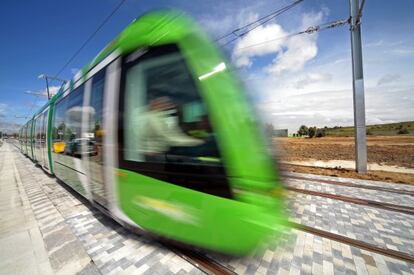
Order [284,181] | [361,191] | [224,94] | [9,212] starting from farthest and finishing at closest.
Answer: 1. [361,191]
2. [9,212]
3. [284,181]
4. [224,94]

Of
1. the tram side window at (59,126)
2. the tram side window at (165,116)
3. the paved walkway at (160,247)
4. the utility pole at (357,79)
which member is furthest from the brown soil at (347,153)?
the tram side window at (59,126)

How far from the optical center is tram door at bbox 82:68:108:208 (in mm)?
3188

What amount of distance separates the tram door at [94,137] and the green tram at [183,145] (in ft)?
0.53

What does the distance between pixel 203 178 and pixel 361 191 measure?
5.77m

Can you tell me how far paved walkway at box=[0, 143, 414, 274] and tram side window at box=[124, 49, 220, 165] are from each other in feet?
4.51

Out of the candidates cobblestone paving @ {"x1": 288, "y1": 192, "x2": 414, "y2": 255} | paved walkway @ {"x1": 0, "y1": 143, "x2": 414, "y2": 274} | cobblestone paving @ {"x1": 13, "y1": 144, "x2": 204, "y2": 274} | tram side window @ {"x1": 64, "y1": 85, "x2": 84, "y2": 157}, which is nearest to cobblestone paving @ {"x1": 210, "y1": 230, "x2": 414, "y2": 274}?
paved walkway @ {"x1": 0, "y1": 143, "x2": 414, "y2": 274}

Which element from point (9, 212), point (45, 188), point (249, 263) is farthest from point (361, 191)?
point (45, 188)

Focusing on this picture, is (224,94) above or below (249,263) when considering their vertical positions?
above

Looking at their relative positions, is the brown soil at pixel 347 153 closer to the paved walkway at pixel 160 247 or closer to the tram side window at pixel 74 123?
the paved walkway at pixel 160 247

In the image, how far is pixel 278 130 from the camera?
2355mm

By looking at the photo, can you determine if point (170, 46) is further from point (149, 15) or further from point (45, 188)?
point (45, 188)

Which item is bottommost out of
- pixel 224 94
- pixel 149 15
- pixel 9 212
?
pixel 9 212

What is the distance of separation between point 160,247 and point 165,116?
2.02 meters

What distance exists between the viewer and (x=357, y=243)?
291 cm
